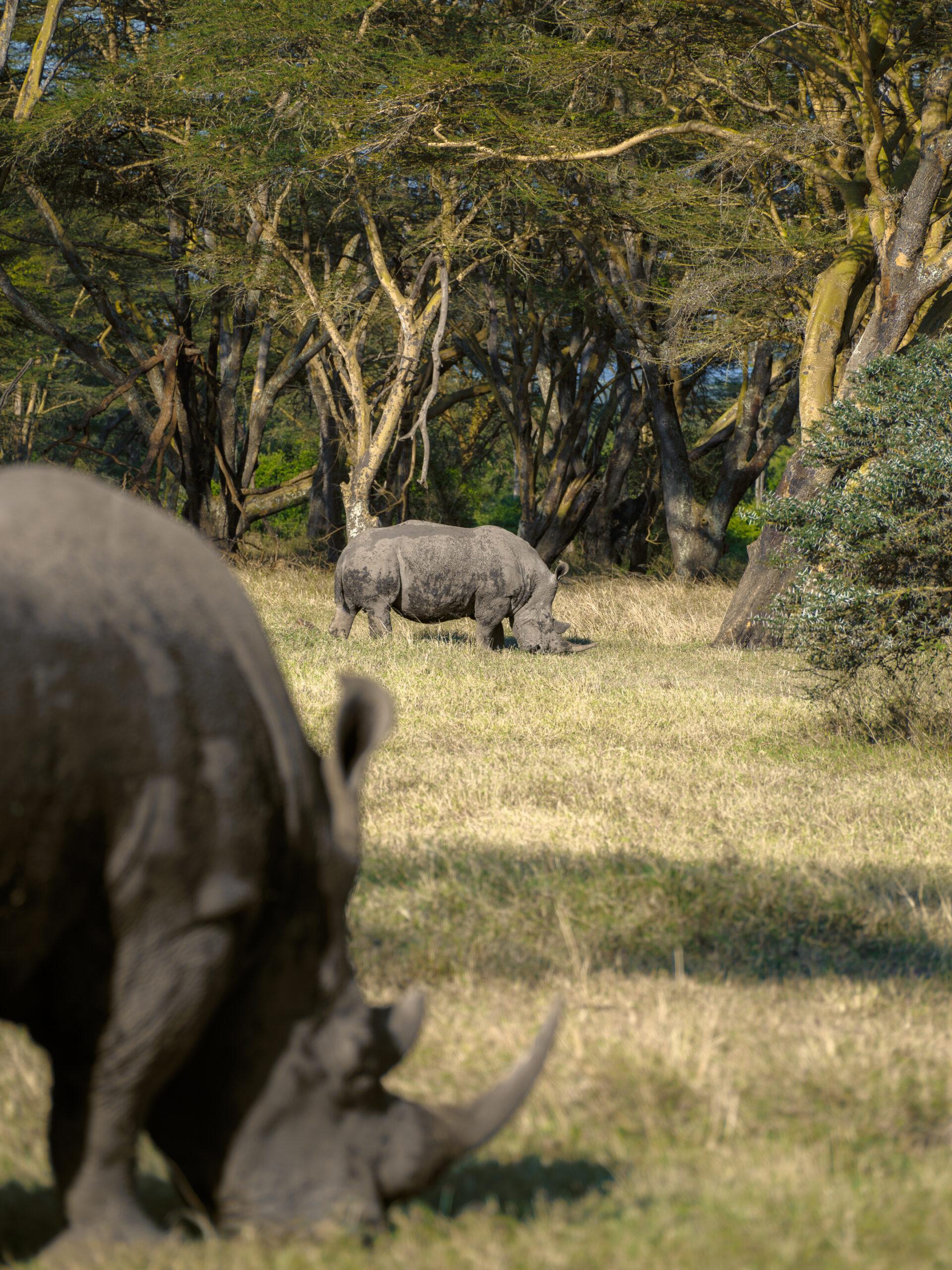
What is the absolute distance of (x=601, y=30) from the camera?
15.4 meters

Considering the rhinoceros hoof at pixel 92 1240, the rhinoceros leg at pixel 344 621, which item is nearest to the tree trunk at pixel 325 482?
the rhinoceros leg at pixel 344 621

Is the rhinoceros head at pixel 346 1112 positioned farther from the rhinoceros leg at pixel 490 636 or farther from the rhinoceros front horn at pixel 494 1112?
the rhinoceros leg at pixel 490 636

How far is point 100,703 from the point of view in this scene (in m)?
2.02

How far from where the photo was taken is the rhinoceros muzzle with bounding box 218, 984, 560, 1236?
2.22 m

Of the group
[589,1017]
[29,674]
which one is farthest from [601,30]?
[29,674]

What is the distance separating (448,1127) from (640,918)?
2.48m

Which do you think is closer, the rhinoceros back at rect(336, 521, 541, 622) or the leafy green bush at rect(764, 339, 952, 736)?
the leafy green bush at rect(764, 339, 952, 736)

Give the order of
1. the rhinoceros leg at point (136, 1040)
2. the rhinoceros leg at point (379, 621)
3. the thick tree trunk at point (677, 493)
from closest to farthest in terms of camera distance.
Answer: the rhinoceros leg at point (136, 1040), the rhinoceros leg at point (379, 621), the thick tree trunk at point (677, 493)

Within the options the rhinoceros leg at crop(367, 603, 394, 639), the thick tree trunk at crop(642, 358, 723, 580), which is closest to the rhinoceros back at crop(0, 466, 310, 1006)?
the rhinoceros leg at crop(367, 603, 394, 639)

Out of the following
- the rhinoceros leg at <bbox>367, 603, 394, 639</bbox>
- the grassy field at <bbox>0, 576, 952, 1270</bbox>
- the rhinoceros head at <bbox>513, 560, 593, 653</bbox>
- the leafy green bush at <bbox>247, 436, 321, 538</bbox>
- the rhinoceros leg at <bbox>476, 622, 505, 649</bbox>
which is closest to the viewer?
the grassy field at <bbox>0, 576, 952, 1270</bbox>

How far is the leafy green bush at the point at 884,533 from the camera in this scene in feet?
26.5

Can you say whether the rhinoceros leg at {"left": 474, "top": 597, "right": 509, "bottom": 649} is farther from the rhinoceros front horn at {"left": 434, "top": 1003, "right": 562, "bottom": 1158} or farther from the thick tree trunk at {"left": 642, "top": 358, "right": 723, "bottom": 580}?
the rhinoceros front horn at {"left": 434, "top": 1003, "right": 562, "bottom": 1158}

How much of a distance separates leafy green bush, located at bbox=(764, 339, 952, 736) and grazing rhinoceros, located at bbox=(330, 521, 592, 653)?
4.50 meters

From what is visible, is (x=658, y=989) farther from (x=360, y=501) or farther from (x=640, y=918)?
(x=360, y=501)
